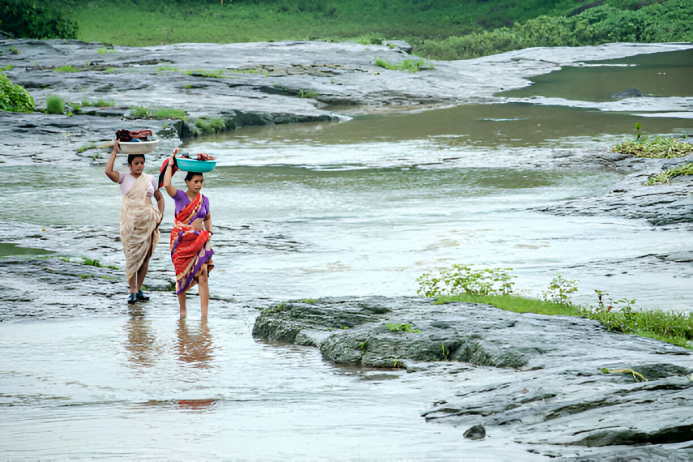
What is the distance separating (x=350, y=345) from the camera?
655 cm

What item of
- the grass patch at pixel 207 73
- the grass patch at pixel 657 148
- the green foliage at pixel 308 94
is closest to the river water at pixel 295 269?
the grass patch at pixel 657 148

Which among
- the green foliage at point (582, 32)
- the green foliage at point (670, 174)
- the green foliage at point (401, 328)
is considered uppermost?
the green foliage at point (582, 32)

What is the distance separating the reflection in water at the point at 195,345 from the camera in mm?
6656

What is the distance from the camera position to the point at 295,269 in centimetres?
1027

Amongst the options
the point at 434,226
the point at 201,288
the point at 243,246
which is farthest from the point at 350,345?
the point at 434,226

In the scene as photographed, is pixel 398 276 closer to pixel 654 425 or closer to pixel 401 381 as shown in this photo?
pixel 401 381

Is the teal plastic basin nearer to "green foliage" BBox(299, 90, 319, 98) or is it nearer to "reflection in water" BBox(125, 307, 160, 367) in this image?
"reflection in water" BBox(125, 307, 160, 367)

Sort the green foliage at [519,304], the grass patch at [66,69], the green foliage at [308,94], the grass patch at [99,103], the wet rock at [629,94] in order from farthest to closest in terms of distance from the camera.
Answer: the grass patch at [66,69] → the green foliage at [308,94] → the wet rock at [629,94] → the grass patch at [99,103] → the green foliage at [519,304]

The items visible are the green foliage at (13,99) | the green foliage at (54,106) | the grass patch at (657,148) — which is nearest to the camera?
the grass patch at (657,148)

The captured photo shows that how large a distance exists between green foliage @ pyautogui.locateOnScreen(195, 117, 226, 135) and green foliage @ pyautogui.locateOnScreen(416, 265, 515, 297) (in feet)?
55.7

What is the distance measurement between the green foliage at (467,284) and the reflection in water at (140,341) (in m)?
2.87

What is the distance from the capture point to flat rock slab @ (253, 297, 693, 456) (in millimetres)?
4176

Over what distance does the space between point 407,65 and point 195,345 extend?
33040 mm

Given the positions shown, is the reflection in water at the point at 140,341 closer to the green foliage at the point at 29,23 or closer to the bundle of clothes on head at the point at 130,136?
the bundle of clothes on head at the point at 130,136
